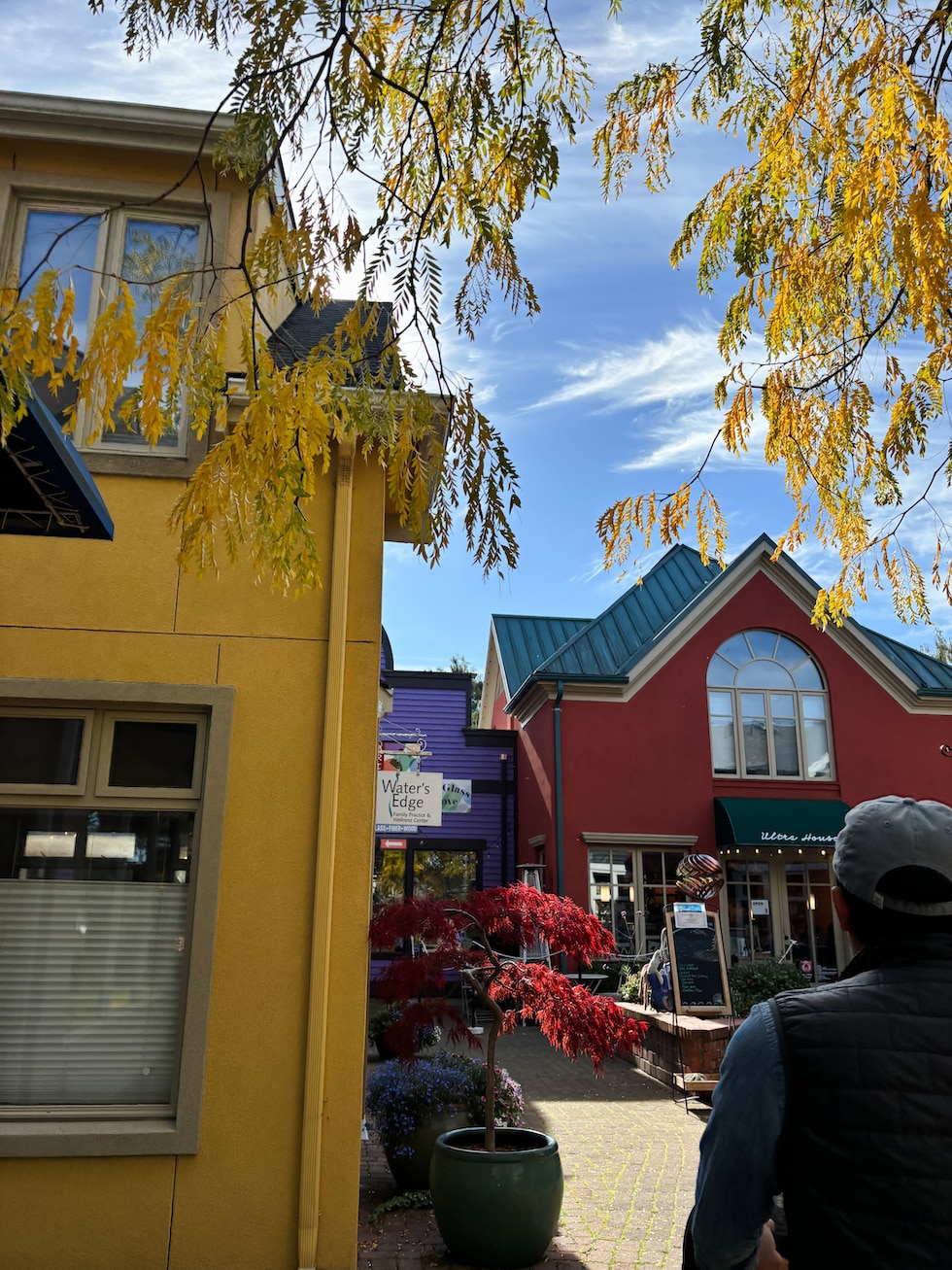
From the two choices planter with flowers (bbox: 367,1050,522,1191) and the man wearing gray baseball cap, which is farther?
planter with flowers (bbox: 367,1050,522,1191)

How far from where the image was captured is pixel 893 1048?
1.76 metres

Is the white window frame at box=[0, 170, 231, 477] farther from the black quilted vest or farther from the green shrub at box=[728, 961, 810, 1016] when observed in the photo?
the green shrub at box=[728, 961, 810, 1016]

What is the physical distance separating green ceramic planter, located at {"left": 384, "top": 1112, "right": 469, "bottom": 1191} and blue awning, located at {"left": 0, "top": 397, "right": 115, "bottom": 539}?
4.52 m

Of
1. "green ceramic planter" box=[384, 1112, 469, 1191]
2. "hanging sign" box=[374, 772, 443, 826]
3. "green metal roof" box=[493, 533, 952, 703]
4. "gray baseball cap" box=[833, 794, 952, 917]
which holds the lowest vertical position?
"green ceramic planter" box=[384, 1112, 469, 1191]

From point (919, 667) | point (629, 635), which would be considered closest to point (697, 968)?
point (629, 635)

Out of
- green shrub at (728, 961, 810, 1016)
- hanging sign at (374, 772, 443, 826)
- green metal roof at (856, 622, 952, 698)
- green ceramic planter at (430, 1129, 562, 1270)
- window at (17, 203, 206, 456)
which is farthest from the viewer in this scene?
green metal roof at (856, 622, 952, 698)

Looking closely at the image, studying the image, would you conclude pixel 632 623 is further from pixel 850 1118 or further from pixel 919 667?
pixel 850 1118

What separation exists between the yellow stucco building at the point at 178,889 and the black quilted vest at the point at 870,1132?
159 inches

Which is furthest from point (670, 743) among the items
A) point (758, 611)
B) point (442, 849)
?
point (442, 849)

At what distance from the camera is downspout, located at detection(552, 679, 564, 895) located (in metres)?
16.8

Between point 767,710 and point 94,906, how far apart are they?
49.4 ft

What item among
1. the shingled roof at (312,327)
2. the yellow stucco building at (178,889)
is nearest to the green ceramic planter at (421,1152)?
the yellow stucco building at (178,889)

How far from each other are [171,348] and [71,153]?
180 inches

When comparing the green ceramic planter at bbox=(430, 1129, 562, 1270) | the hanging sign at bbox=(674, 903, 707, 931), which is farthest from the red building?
the green ceramic planter at bbox=(430, 1129, 562, 1270)
